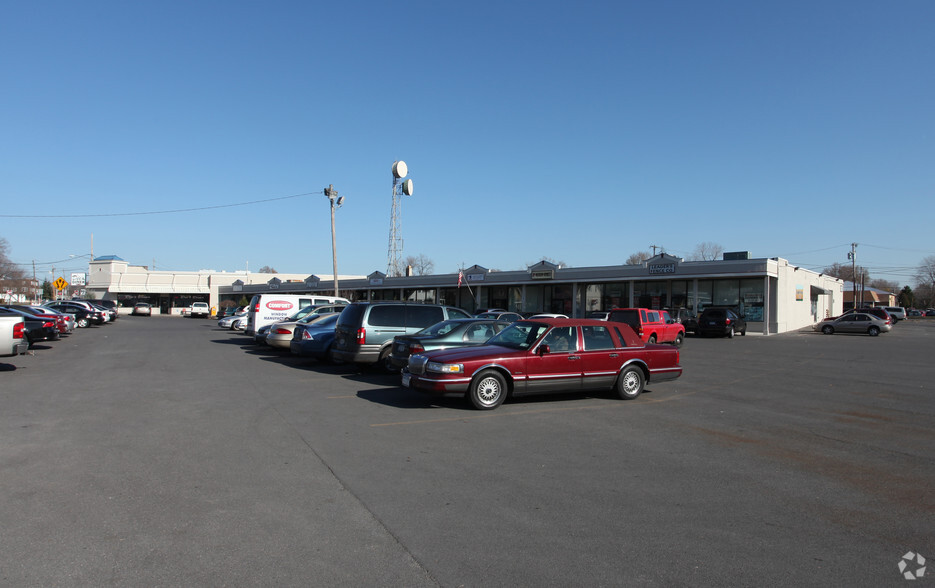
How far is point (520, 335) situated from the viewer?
11281 mm

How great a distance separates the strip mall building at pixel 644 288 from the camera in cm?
3566

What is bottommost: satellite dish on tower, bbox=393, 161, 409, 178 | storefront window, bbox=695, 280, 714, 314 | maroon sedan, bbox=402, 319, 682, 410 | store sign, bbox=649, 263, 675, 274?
maroon sedan, bbox=402, 319, 682, 410

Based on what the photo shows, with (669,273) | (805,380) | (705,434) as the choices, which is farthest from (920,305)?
(705,434)

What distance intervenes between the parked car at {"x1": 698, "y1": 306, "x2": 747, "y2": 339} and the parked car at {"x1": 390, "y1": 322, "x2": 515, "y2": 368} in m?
22.4

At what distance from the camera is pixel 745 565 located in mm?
4199

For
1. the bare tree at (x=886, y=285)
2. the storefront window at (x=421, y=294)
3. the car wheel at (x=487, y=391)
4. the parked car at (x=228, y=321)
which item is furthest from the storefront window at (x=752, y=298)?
the bare tree at (x=886, y=285)

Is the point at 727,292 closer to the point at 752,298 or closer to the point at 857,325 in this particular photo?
the point at 752,298

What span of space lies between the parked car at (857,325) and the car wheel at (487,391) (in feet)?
118

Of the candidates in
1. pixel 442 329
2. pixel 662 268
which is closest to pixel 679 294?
pixel 662 268

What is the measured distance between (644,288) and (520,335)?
30869 millimetres

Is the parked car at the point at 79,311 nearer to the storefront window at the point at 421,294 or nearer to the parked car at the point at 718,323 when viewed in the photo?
the storefront window at the point at 421,294

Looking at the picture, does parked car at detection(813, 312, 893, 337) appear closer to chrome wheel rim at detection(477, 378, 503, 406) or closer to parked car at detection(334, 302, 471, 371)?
parked car at detection(334, 302, 471, 371)

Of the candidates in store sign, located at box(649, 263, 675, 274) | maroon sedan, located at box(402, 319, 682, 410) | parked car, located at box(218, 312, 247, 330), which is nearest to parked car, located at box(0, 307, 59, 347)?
parked car, located at box(218, 312, 247, 330)

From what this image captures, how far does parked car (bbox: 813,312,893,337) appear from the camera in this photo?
37438mm
